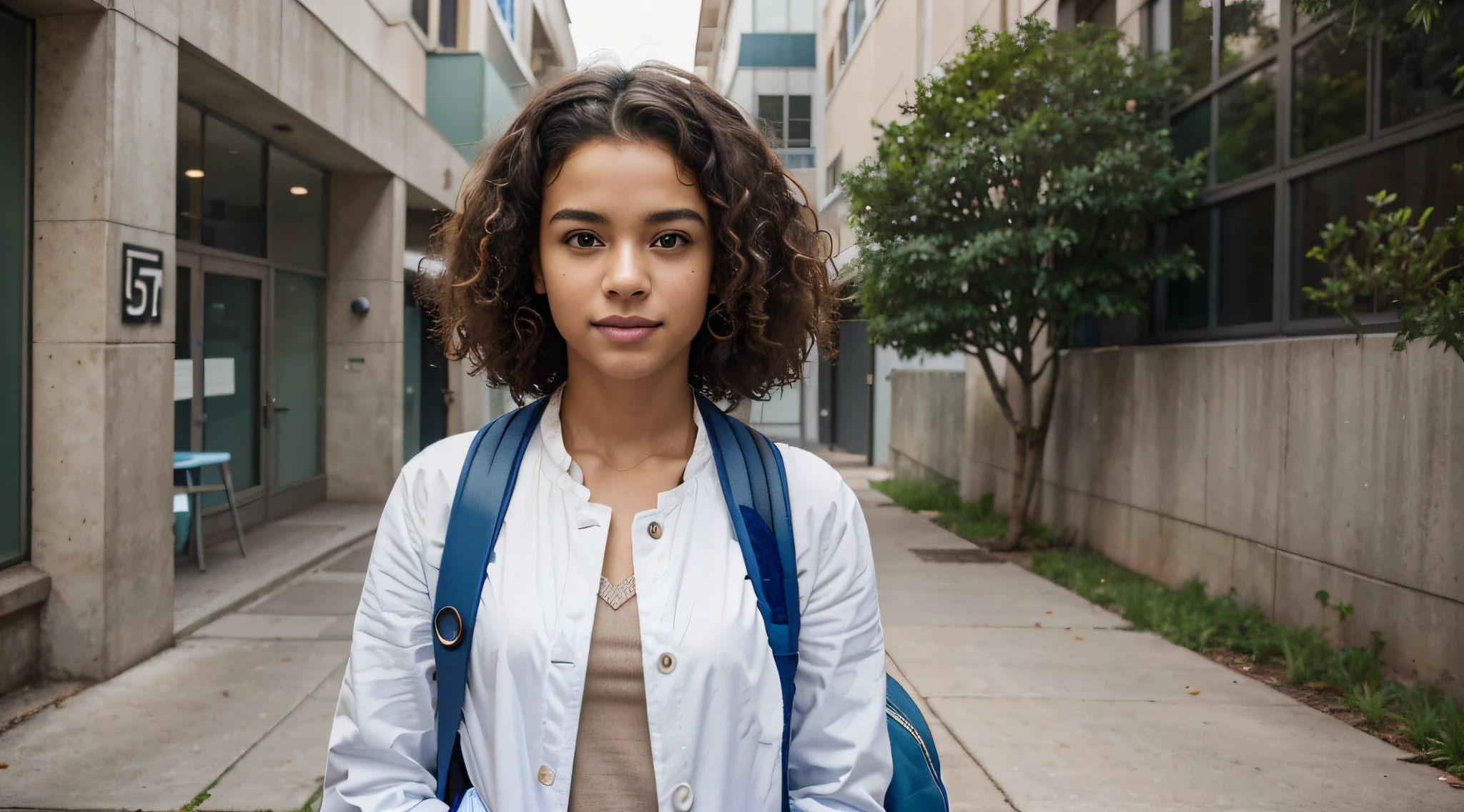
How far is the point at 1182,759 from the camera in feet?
14.3

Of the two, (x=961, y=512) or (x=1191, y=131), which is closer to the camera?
(x=1191, y=131)

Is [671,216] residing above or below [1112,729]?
above

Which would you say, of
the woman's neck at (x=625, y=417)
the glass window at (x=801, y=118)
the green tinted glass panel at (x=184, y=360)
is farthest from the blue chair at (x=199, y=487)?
the glass window at (x=801, y=118)

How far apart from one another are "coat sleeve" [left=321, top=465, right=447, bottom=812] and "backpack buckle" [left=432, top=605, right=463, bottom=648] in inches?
1.7

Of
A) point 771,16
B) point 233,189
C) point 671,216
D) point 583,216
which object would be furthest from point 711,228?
point 771,16

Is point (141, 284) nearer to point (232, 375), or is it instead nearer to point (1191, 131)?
point (232, 375)

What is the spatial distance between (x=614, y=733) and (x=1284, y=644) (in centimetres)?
519

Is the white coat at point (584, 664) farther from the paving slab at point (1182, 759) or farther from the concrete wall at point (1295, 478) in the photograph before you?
the concrete wall at point (1295, 478)

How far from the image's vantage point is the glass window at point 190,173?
8.23 m

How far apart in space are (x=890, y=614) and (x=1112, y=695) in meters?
2.05

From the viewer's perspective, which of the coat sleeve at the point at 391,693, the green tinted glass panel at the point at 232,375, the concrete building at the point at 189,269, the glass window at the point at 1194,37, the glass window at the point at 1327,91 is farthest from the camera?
the green tinted glass panel at the point at 232,375

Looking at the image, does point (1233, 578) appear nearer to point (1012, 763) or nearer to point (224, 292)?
point (1012, 763)

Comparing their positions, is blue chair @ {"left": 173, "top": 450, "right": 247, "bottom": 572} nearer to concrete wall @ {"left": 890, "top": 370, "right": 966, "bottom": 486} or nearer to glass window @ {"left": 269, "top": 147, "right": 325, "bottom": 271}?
glass window @ {"left": 269, "top": 147, "right": 325, "bottom": 271}

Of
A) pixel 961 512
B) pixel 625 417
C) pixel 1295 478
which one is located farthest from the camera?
pixel 961 512
